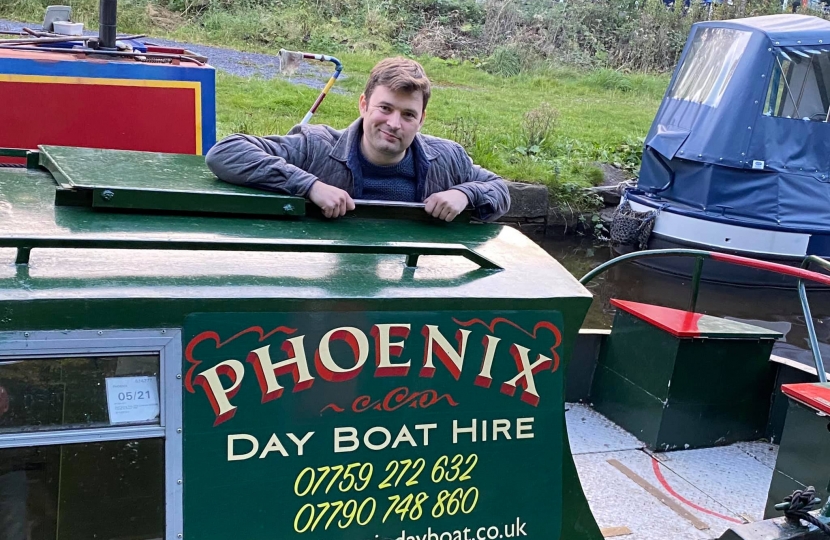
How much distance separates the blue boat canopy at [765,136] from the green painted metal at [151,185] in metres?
8.59

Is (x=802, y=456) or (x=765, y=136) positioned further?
(x=765, y=136)

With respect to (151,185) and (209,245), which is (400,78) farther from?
(209,245)

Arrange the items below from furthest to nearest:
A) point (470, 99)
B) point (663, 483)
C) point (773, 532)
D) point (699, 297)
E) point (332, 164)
Result: point (470, 99) < point (699, 297) < point (663, 483) < point (332, 164) < point (773, 532)

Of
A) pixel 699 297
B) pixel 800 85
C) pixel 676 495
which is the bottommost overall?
pixel 699 297

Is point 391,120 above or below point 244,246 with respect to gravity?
above

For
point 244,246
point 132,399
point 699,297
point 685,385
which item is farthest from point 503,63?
point 132,399

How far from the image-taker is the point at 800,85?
10.3 metres

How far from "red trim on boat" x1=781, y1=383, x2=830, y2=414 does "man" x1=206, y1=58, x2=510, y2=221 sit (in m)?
1.35

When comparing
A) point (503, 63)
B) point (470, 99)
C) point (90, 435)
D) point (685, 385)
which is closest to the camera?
point (90, 435)

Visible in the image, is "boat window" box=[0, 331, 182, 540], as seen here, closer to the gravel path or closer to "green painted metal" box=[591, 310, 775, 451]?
"green painted metal" box=[591, 310, 775, 451]

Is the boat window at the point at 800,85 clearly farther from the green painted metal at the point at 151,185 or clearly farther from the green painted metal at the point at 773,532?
the green painted metal at the point at 151,185

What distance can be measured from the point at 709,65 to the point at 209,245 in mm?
10174

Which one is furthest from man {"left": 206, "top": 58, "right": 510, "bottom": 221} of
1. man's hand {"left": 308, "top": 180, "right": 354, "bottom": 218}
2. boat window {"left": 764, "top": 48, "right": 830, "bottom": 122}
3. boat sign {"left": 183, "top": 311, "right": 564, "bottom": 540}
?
boat window {"left": 764, "top": 48, "right": 830, "bottom": 122}

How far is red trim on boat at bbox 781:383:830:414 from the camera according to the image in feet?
10.5
